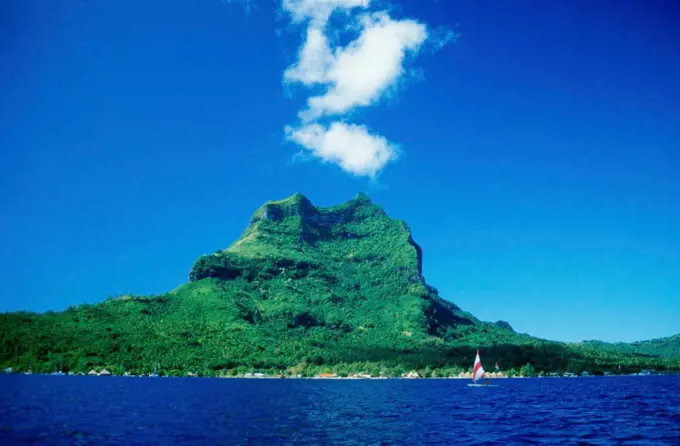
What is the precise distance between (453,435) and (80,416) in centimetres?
4234

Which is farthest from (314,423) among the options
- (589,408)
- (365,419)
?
(589,408)

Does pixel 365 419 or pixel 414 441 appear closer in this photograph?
pixel 414 441

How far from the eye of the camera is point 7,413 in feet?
187

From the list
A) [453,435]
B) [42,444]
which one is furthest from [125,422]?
[453,435]

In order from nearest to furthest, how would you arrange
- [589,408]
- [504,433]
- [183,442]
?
1. [183,442]
2. [504,433]
3. [589,408]

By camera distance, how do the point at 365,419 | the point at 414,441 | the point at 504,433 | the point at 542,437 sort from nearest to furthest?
the point at 414,441 → the point at 542,437 → the point at 504,433 → the point at 365,419

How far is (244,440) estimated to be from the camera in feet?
147

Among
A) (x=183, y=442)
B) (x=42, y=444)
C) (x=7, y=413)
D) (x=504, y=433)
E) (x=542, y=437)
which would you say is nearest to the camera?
(x=42, y=444)

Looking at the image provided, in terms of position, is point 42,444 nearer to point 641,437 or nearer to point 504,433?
point 504,433

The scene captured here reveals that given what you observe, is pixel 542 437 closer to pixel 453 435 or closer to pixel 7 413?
pixel 453 435

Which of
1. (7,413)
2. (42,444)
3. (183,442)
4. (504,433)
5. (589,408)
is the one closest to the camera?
(42,444)

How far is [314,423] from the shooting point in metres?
58.7

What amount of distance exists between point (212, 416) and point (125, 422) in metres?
11.6

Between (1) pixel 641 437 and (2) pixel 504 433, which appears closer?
(1) pixel 641 437
